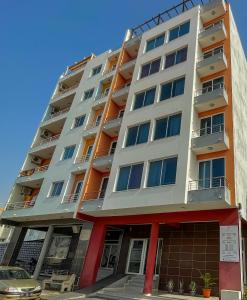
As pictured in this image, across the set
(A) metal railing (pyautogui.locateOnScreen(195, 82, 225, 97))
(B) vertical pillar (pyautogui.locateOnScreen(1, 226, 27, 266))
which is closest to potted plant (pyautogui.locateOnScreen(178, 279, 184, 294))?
(A) metal railing (pyautogui.locateOnScreen(195, 82, 225, 97))

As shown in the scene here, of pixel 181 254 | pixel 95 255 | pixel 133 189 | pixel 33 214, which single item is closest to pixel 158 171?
pixel 133 189

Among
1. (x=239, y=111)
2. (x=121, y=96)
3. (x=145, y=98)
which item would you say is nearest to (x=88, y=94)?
(x=121, y=96)

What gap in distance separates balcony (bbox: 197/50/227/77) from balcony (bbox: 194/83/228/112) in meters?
1.81

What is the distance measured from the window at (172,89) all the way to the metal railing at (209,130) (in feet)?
11.5

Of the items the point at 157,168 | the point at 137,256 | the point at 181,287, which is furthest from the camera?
the point at 137,256

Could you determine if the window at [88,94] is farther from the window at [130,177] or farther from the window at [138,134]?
the window at [130,177]

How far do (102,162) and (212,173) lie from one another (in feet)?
29.8

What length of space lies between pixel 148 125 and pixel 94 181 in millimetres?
6638

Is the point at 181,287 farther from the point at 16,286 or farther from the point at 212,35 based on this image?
the point at 212,35

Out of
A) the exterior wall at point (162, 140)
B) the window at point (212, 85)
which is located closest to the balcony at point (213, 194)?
the exterior wall at point (162, 140)

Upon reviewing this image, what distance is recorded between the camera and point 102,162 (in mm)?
23625

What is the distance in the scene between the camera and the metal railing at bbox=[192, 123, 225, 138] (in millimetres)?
19531

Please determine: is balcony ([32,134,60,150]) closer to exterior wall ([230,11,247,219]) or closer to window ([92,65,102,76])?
window ([92,65,102,76])

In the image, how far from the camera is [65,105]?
3591cm
